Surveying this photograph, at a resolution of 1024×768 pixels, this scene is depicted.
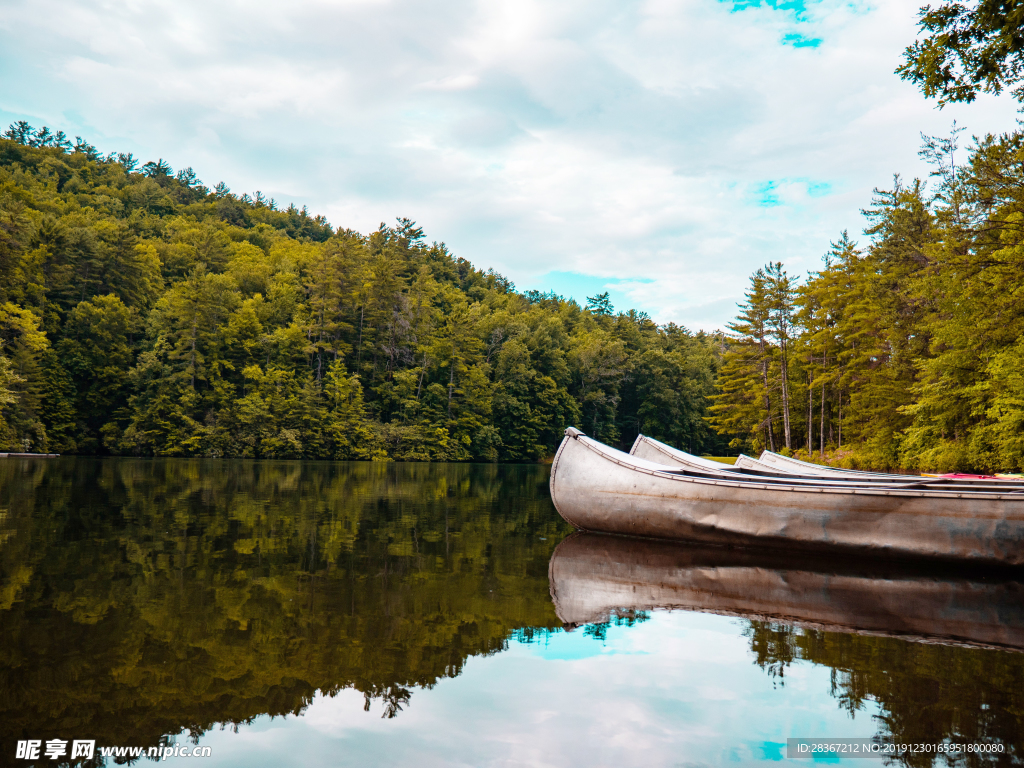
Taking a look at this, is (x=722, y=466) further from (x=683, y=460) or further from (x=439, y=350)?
(x=439, y=350)

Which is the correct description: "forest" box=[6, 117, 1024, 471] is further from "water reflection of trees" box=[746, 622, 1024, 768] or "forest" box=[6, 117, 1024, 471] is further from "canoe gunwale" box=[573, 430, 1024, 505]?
"water reflection of trees" box=[746, 622, 1024, 768]

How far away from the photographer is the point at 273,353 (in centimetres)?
4991

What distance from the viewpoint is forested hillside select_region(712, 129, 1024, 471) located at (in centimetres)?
1583

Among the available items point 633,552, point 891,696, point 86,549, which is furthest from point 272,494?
point 891,696

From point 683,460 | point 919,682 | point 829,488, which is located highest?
point 683,460

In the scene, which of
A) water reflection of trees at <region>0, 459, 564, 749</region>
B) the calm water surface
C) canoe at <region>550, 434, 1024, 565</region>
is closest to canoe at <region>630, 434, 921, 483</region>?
canoe at <region>550, 434, 1024, 565</region>

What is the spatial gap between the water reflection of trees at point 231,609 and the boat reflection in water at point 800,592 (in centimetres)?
63

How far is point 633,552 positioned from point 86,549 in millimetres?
7208

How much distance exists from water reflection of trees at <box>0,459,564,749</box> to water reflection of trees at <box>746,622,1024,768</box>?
81.4 inches

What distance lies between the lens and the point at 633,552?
923cm

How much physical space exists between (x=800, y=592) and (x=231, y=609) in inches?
224

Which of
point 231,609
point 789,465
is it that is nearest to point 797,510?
point 231,609

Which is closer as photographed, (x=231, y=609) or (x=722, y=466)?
(x=231, y=609)

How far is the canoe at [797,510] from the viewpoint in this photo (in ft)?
25.1
